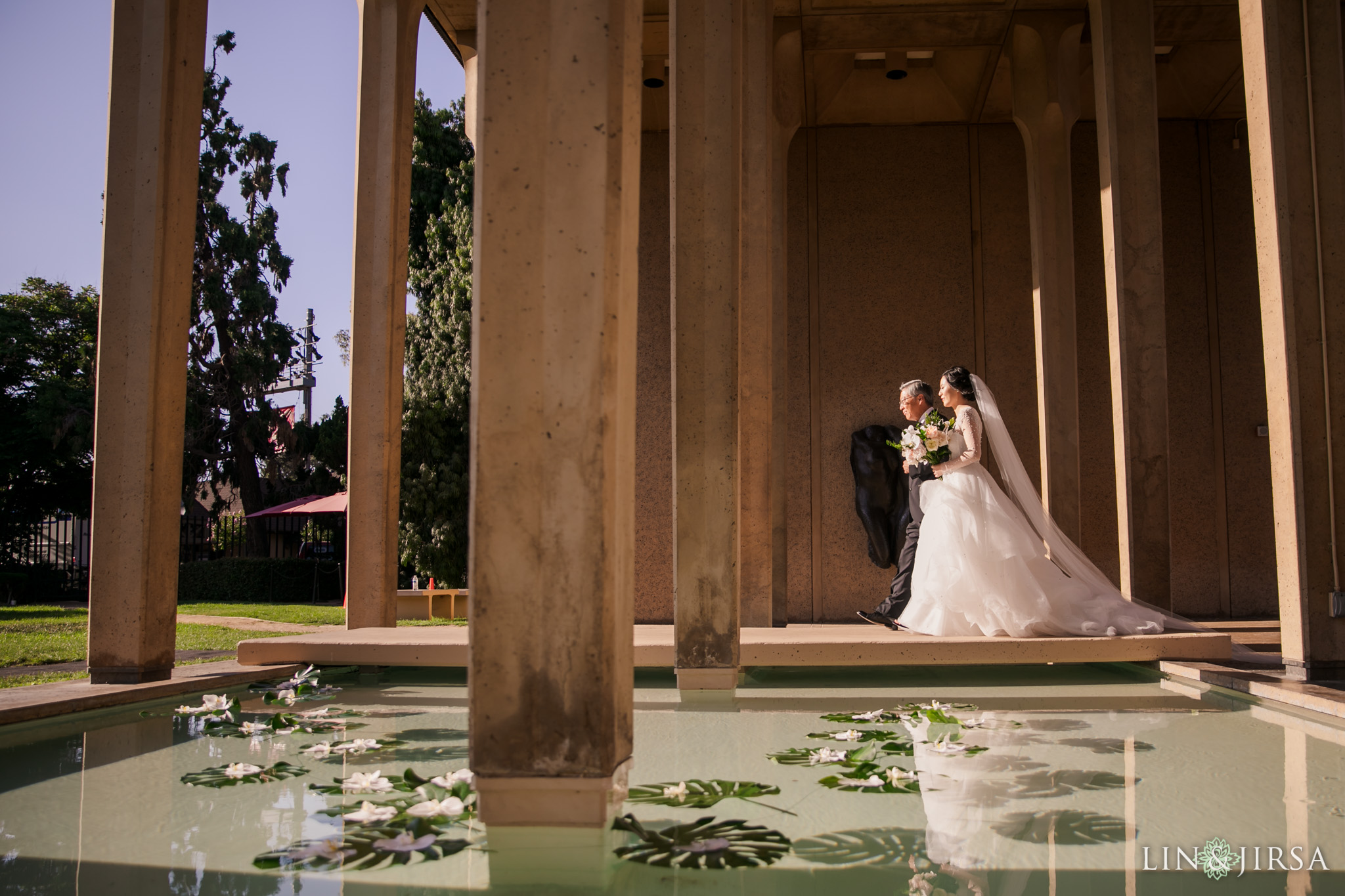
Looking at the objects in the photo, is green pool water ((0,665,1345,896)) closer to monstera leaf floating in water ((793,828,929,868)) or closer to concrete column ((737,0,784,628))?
monstera leaf floating in water ((793,828,929,868))

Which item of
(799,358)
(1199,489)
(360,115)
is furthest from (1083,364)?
(360,115)

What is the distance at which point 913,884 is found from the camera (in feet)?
7.34

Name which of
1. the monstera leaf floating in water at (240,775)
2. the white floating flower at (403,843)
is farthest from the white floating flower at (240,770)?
the white floating flower at (403,843)

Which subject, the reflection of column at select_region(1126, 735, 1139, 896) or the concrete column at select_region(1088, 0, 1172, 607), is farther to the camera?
the concrete column at select_region(1088, 0, 1172, 607)

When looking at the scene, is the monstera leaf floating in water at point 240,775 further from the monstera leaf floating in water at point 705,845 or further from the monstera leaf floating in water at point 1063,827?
the monstera leaf floating in water at point 1063,827

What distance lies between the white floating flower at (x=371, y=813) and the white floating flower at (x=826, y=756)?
163 cm

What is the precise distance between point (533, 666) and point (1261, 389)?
1251 centimetres

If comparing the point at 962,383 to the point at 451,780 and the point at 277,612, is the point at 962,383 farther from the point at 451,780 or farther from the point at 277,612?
the point at 277,612

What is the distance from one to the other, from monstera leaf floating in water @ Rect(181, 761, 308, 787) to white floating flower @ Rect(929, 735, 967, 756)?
2.51m

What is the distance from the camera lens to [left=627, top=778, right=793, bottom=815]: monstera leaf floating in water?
9.82 ft

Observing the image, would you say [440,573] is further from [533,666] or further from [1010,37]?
[533,666]

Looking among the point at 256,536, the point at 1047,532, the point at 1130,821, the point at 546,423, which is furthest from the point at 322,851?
the point at 256,536

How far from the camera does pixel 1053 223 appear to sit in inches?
394

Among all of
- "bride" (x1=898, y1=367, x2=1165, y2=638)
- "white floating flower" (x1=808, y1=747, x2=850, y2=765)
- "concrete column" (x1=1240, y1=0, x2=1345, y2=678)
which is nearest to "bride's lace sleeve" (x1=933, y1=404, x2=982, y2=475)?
"bride" (x1=898, y1=367, x2=1165, y2=638)
